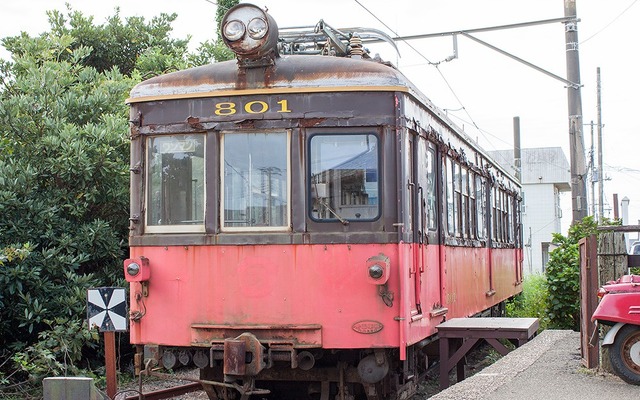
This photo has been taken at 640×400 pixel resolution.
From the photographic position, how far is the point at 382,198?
7.23 metres

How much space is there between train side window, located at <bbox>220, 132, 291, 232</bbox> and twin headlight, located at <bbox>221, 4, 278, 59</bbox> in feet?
2.35

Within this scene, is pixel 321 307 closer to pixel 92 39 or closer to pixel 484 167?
pixel 484 167

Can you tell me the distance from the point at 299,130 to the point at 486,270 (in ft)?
22.3

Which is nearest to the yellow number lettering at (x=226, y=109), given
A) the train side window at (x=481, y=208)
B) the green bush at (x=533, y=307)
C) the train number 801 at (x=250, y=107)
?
the train number 801 at (x=250, y=107)

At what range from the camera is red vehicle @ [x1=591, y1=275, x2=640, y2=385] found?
6766mm

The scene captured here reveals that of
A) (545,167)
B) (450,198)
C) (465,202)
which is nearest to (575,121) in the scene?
(465,202)

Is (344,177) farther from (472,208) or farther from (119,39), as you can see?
(119,39)

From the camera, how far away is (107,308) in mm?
8242

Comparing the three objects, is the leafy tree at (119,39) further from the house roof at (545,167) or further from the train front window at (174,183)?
the house roof at (545,167)

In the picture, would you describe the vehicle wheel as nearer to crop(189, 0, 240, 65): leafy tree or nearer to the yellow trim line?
the yellow trim line

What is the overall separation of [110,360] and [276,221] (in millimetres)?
2351

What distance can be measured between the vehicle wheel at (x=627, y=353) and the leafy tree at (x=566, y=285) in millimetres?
7928

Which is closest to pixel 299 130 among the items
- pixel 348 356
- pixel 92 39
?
pixel 348 356

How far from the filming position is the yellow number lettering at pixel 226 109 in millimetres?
7422
